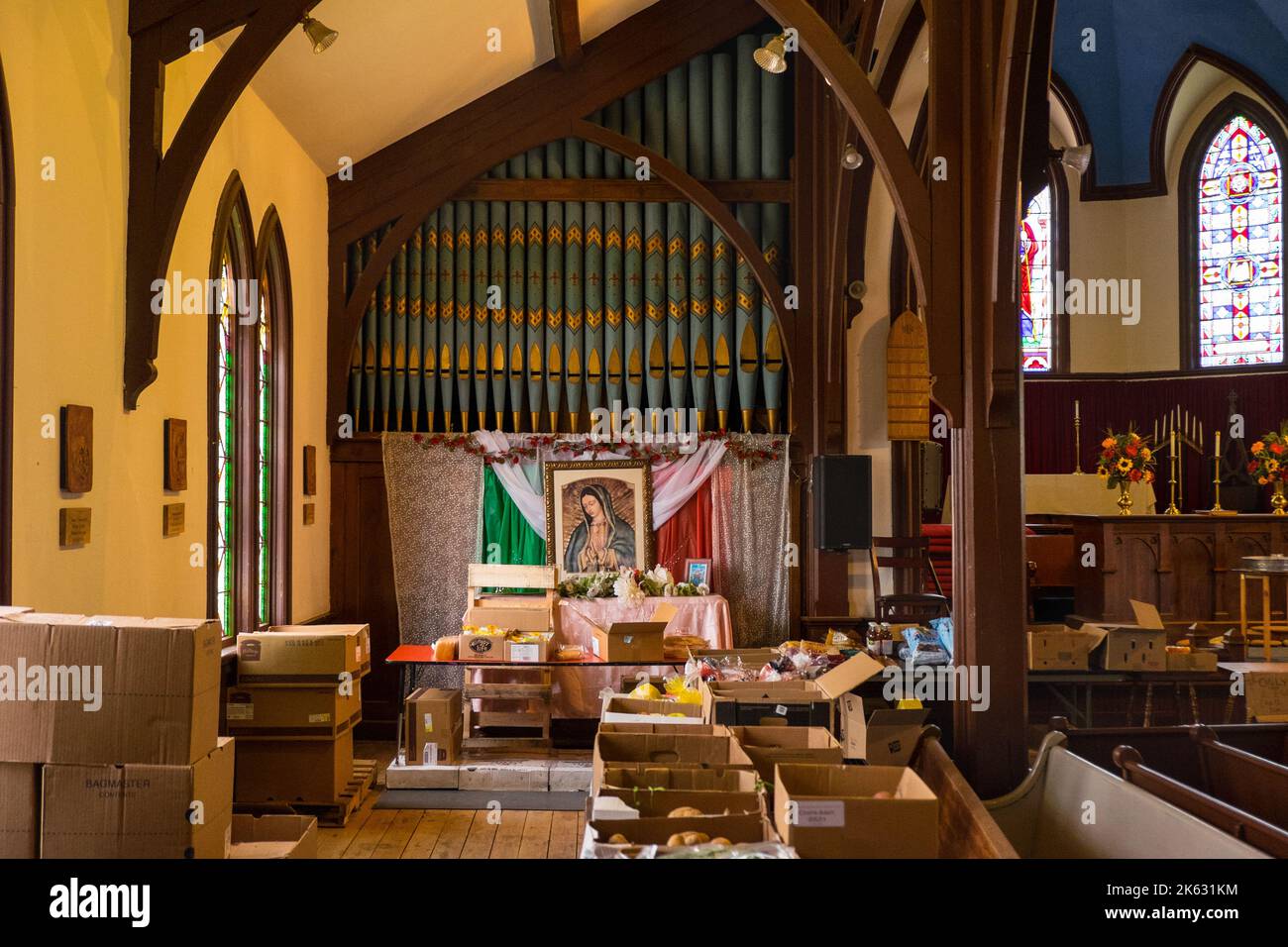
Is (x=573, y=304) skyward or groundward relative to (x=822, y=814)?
skyward

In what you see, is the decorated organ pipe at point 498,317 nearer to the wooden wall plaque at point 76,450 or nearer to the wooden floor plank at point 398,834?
the wooden floor plank at point 398,834

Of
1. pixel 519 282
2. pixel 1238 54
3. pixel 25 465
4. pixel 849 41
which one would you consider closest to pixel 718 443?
pixel 519 282

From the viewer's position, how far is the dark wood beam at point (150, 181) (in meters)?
4.75

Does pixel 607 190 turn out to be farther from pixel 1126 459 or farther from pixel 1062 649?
pixel 1126 459

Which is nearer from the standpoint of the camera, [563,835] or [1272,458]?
[563,835]

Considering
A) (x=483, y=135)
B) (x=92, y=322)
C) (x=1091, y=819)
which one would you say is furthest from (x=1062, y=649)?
(x=483, y=135)

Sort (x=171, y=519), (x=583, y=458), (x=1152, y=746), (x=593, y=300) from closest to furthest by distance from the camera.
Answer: (x=1152, y=746) < (x=171, y=519) < (x=583, y=458) < (x=593, y=300)

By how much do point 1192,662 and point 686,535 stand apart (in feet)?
12.1

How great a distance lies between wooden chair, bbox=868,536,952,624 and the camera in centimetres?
691

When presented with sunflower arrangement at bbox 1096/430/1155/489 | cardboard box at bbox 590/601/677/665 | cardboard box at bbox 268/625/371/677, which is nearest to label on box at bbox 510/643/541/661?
cardboard box at bbox 590/601/677/665

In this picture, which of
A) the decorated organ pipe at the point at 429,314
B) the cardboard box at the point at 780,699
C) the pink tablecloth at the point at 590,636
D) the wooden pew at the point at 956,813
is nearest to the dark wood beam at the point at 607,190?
the decorated organ pipe at the point at 429,314

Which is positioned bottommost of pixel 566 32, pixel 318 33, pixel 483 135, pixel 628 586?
pixel 628 586

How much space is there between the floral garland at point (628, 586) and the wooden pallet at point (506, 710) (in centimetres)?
76

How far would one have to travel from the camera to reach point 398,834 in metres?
5.77
